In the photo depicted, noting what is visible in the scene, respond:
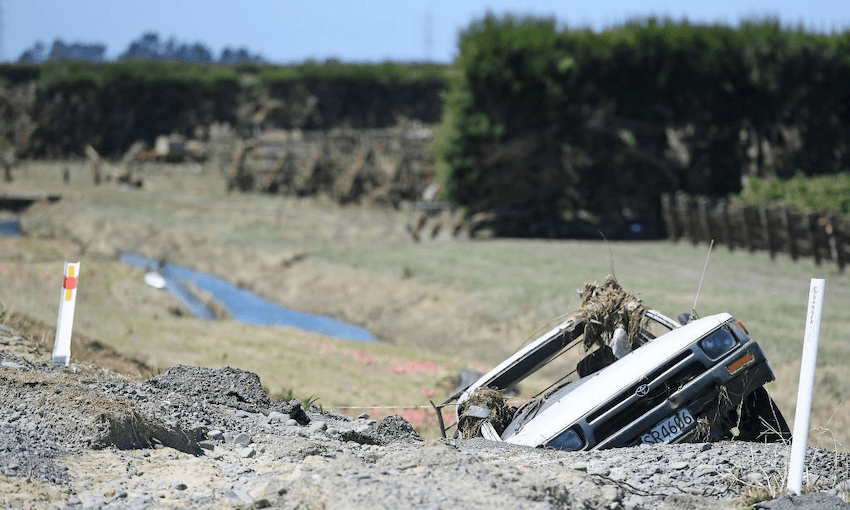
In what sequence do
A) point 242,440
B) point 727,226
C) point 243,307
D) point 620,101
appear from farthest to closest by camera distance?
1. point 620,101
2. point 727,226
3. point 243,307
4. point 242,440

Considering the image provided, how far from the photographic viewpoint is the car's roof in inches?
305

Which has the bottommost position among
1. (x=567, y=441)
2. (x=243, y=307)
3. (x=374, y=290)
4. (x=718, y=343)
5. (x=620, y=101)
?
(x=243, y=307)

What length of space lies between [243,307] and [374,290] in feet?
12.9

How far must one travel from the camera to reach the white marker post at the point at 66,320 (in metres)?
10.7

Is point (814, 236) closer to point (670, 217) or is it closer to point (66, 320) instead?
point (670, 217)

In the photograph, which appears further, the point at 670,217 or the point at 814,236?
the point at 670,217

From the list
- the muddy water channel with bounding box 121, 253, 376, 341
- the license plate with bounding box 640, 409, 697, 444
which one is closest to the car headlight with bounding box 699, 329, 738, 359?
the license plate with bounding box 640, 409, 697, 444

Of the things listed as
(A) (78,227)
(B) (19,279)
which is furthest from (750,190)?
(A) (78,227)

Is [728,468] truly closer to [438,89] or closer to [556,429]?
[556,429]

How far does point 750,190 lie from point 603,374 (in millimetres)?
26002

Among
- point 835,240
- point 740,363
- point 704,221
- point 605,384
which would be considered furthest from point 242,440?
point 704,221

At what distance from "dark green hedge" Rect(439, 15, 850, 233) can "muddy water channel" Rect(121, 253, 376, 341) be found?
805cm

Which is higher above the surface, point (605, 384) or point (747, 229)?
point (605, 384)

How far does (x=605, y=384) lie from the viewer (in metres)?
7.90
